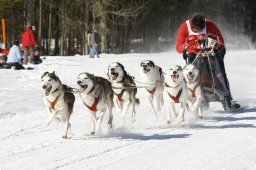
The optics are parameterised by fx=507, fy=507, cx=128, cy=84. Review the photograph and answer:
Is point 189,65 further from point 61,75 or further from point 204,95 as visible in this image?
point 61,75

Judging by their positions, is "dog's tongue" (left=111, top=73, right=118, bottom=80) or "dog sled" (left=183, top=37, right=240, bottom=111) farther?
"dog sled" (left=183, top=37, right=240, bottom=111)

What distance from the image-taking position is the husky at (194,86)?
877cm

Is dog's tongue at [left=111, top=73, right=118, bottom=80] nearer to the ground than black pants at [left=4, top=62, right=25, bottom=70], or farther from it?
nearer to the ground

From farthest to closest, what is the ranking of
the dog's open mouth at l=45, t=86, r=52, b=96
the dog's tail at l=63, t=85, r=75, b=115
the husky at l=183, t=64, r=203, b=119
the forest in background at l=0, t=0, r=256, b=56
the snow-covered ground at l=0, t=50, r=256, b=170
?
the forest in background at l=0, t=0, r=256, b=56, the husky at l=183, t=64, r=203, b=119, the dog's tail at l=63, t=85, r=75, b=115, the dog's open mouth at l=45, t=86, r=52, b=96, the snow-covered ground at l=0, t=50, r=256, b=170

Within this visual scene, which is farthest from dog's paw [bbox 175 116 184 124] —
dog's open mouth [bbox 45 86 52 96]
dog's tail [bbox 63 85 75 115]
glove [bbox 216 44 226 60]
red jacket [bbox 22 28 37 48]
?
red jacket [bbox 22 28 37 48]

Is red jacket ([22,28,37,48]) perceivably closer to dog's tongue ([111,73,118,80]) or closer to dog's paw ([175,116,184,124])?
dog's tongue ([111,73,118,80])

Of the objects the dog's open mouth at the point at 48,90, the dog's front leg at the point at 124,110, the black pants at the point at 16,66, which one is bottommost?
the dog's front leg at the point at 124,110

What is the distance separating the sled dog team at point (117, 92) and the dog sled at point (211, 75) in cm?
47

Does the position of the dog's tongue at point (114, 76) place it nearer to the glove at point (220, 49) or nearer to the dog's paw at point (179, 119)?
the dog's paw at point (179, 119)

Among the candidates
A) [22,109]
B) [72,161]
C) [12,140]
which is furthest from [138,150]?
[22,109]

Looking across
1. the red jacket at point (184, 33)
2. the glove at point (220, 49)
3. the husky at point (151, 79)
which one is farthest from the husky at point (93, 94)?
the glove at point (220, 49)

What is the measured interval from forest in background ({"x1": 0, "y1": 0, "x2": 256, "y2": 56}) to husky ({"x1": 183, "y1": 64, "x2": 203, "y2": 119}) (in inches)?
1005

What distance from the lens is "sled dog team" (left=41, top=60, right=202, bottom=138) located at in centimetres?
727

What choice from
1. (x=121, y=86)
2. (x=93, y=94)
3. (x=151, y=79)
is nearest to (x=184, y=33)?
(x=151, y=79)
